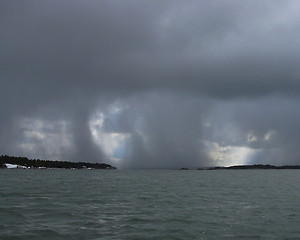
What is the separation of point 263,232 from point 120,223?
1473 centimetres

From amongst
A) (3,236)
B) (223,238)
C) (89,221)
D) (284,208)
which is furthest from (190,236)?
(284,208)

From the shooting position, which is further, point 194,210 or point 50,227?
point 194,210

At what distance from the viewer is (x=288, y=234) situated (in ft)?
94.2

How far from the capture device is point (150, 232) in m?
28.6

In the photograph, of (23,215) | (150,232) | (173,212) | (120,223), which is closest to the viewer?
(150,232)

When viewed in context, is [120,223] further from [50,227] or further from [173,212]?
[173,212]

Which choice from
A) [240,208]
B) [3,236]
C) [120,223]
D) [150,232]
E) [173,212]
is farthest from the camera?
[240,208]

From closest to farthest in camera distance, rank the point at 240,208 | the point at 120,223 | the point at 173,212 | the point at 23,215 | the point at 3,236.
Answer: the point at 3,236 < the point at 120,223 < the point at 23,215 < the point at 173,212 < the point at 240,208

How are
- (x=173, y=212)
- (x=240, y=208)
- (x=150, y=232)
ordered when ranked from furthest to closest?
1. (x=240, y=208)
2. (x=173, y=212)
3. (x=150, y=232)

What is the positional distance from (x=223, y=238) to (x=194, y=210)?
15254 mm

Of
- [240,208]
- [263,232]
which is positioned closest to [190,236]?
[263,232]

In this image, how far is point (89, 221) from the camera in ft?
108

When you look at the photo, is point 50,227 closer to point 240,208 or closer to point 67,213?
point 67,213

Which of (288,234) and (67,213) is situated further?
(67,213)
